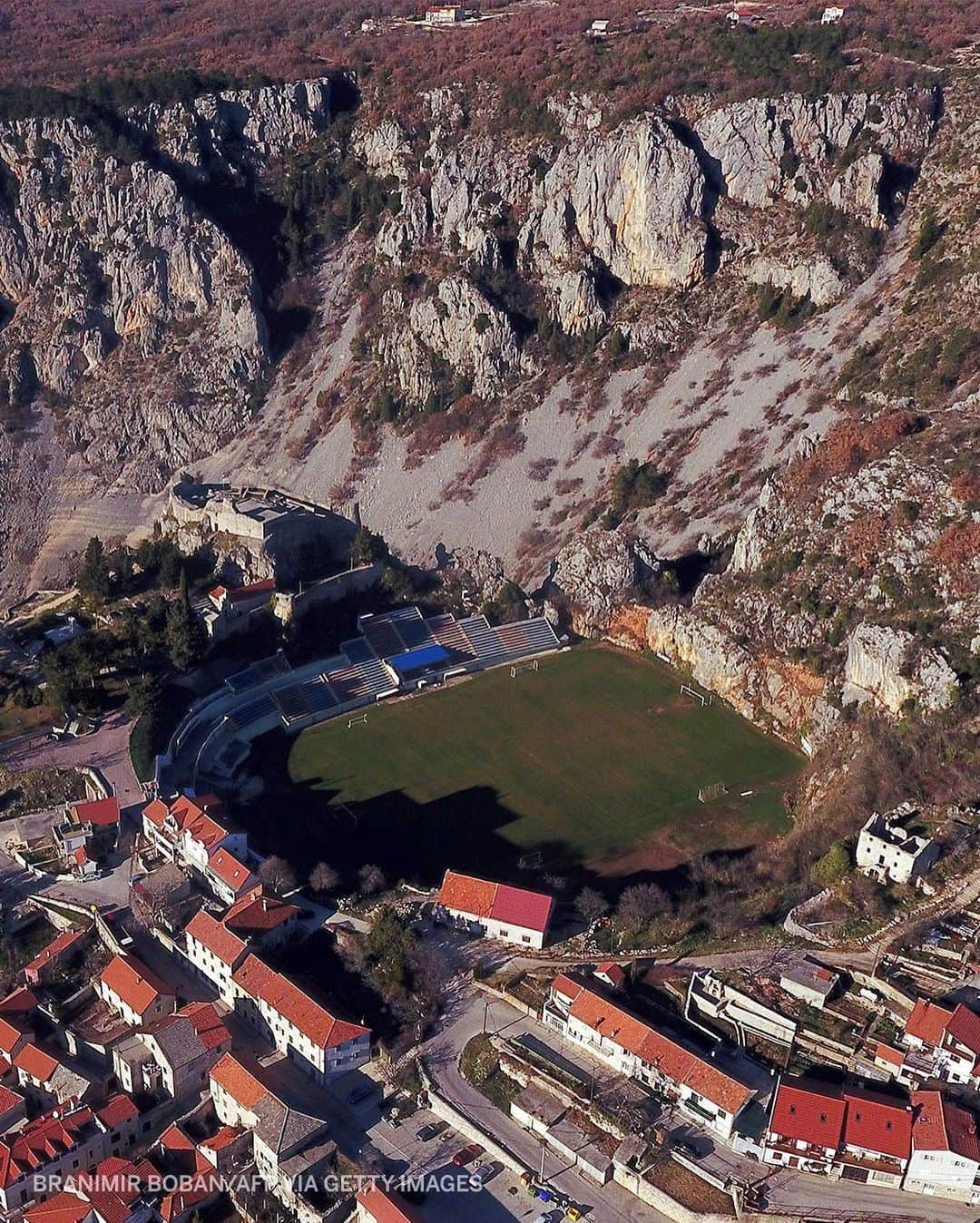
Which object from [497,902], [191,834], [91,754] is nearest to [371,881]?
[497,902]

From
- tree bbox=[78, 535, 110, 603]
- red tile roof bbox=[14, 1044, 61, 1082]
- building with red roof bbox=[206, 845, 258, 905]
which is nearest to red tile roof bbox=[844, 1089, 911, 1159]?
building with red roof bbox=[206, 845, 258, 905]

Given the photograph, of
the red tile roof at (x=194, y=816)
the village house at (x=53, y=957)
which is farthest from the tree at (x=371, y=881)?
the village house at (x=53, y=957)

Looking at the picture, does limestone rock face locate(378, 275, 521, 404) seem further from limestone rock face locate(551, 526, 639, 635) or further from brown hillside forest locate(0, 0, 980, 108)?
limestone rock face locate(551, 526, 639, 635)

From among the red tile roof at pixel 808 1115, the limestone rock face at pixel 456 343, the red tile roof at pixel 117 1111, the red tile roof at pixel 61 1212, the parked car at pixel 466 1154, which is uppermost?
the limestone rock face at pixel 456 343

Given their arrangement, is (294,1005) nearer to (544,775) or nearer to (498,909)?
(498,909)

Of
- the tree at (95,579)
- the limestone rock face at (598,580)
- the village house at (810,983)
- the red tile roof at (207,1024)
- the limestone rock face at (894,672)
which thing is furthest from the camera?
the limestone rock face at (598,580)

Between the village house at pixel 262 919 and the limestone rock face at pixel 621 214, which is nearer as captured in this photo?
the village house at pixel 262 919

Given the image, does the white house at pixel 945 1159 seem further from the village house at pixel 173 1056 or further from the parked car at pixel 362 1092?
the village house at pixel 173 1056
